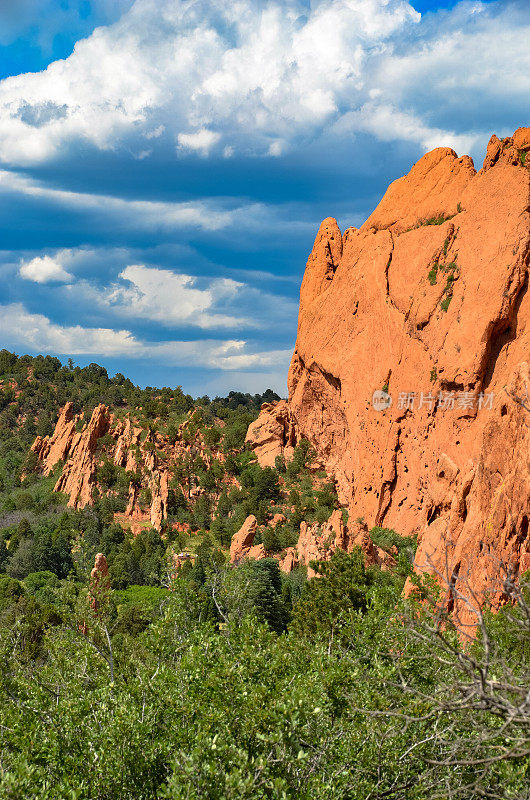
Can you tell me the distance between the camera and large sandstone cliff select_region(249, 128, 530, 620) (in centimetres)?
2607

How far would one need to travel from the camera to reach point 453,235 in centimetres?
4116

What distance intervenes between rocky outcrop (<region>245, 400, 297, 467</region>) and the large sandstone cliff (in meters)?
6.02

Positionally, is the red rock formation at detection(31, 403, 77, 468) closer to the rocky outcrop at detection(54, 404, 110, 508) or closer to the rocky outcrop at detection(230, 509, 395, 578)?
the rocky outcrop at detection(54, 404, 110, 508)

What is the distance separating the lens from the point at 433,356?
3981 centimetres

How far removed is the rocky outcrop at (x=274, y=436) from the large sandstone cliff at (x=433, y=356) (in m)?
6.02

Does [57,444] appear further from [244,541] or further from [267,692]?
[267,692]

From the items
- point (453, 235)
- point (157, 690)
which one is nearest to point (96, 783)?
point (157, 690)

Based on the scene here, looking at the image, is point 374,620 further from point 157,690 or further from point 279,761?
point 279,761

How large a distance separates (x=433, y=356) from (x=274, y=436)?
27.5 metres

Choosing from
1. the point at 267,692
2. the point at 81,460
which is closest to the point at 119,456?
the point at 81,460

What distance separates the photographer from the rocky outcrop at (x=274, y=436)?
62.5m

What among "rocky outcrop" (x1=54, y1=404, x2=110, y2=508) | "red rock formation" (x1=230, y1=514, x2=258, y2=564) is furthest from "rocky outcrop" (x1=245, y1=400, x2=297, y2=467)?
"rocky outcrop" (x1=54, y1=404, x2=110, y2=508)

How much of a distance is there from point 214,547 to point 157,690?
4217 cm

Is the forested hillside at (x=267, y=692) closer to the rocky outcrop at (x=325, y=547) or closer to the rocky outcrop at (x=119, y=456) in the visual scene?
the rocky outcrop at (x=325, y=547)
